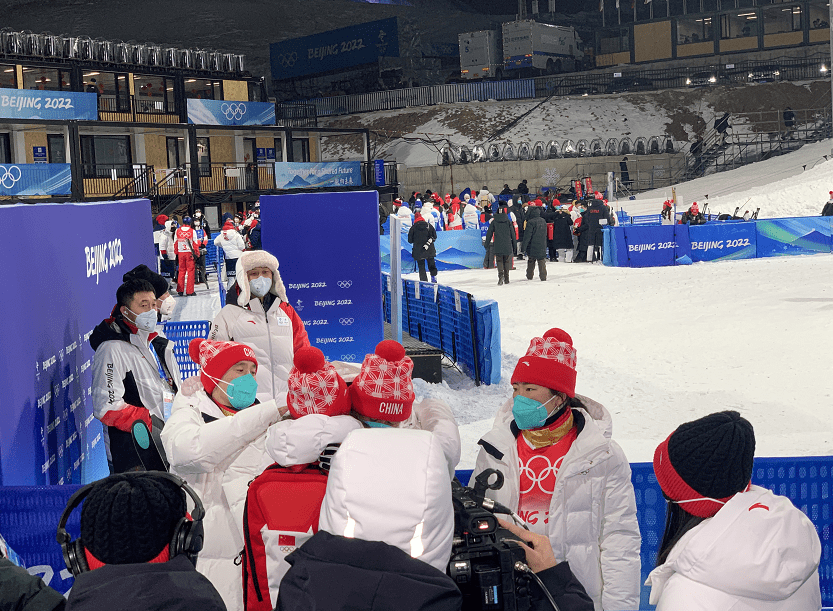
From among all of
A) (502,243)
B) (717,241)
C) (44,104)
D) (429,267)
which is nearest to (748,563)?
(502,243)

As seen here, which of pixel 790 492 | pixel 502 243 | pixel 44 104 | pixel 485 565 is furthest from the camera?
pixel 44 104

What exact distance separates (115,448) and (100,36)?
6226 centimetres

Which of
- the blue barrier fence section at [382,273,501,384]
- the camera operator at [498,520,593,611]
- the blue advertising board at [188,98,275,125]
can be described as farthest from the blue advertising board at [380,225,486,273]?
the camera operator at [498,520,593,611]

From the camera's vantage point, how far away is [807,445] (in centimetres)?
695

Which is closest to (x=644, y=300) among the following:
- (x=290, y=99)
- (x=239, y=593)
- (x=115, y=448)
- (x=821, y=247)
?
(x=821, y=247)

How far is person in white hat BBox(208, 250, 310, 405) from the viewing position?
18.1 ft

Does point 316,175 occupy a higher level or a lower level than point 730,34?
lower

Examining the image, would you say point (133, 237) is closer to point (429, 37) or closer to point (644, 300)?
point (644, 300)

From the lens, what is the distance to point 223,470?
10.2ft

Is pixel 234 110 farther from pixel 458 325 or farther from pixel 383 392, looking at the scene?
pixel 383 392

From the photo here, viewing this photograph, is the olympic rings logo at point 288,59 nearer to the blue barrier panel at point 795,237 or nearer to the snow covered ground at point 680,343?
the snow covered ground at point 680,343

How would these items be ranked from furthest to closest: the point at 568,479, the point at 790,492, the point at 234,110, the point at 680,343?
the point at 234,110 → the point at 680,343 → the point at 790,492 → the point at 568,479

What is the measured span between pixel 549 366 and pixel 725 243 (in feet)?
61.5

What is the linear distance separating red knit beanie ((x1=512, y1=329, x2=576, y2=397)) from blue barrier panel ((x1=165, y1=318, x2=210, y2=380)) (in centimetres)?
608
